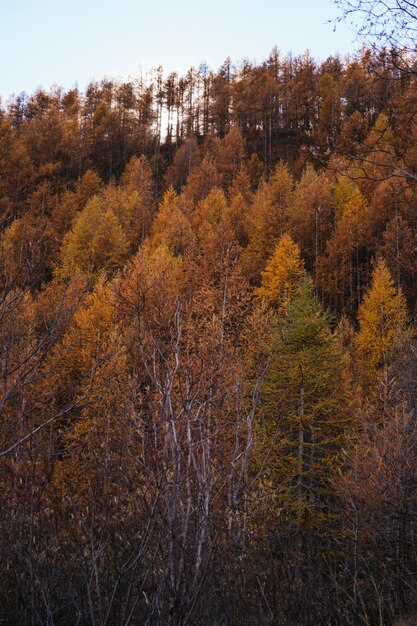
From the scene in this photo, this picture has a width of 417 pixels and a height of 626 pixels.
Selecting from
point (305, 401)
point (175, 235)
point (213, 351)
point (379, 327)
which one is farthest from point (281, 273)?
point (213, 351)

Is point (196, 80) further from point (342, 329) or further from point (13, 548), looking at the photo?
point (13, 548)

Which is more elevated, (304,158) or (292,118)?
(292,118)

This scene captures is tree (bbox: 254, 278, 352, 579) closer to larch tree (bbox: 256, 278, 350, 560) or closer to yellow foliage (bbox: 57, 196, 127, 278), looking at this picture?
larch tree (bbox: 256, 278, 350, 560)

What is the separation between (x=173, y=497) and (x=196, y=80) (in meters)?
80.7

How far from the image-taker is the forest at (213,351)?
10.4ft

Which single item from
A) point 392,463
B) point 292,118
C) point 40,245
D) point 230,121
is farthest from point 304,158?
point 40,245

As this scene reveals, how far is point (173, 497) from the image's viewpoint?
2.61 metres

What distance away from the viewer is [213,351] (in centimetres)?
443

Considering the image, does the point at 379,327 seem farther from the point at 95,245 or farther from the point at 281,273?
the point at 95,245

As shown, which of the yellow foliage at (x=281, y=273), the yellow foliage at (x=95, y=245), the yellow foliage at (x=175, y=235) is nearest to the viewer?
the yellow foliage at (x=281, y=273)

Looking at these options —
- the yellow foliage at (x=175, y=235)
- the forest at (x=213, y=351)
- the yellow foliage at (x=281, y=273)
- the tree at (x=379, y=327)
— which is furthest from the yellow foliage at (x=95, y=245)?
the tree at (x=379, y=327)

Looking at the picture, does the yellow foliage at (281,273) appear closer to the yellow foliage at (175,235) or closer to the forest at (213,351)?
the forest at (213,351)

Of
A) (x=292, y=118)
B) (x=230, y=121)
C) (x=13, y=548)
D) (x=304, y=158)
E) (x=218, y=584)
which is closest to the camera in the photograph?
(x=13, y=548)

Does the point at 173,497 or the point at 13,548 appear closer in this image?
the point at 173,497
